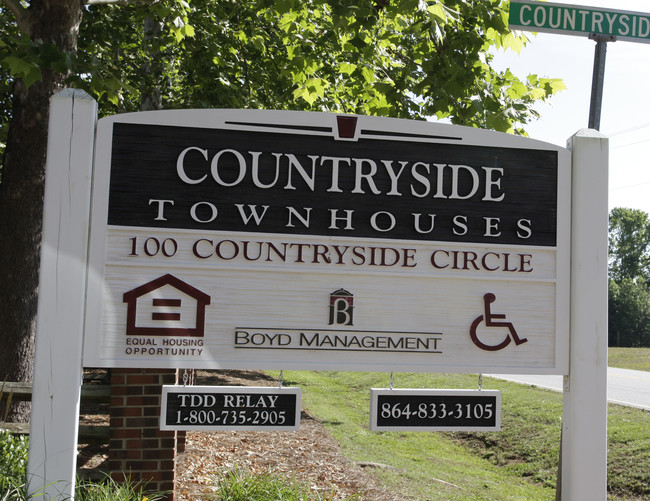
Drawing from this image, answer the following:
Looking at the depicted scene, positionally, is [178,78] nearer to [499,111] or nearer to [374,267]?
[499,111]

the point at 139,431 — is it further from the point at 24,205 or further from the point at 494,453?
the point at 494,453

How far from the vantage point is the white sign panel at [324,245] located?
3545 mm

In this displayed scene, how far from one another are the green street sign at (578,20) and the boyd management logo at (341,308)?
78.4 inches

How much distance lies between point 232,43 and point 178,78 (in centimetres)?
652

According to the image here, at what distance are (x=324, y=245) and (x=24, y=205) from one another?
11.9 ft

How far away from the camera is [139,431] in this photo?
17.1ft

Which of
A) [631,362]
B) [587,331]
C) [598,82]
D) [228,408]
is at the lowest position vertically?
[631,362]

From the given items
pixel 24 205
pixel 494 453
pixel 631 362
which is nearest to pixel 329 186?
pixel 24 205

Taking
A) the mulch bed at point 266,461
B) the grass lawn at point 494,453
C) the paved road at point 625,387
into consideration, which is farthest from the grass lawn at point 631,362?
the mulch bed at point 266,461

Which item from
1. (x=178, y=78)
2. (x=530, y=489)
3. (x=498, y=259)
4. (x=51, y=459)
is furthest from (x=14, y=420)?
(x=178, y=78)

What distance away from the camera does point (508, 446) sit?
10.1 metres

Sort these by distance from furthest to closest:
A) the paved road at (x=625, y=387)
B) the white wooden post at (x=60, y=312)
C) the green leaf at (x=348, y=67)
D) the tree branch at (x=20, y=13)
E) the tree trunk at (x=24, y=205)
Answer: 1. the paved road at (x=625, y=387)
2. the green leaf at (x=348, y=67)
3. the tree branch at (x=20, y=13)
4. the tree trunk at (x=24, y=205)
5. the white wooden post at (x=60, y=312)

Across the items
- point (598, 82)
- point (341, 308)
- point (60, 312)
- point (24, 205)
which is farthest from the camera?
point (24, 205)

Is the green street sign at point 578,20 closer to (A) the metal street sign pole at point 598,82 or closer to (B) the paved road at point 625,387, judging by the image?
(A) the metal street sign pole at point 598,82
